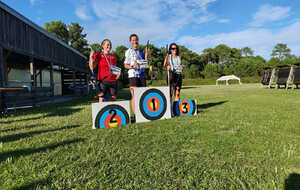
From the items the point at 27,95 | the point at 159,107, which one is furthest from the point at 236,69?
the point at 159,107

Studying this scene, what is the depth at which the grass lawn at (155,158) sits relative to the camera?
8.70 ft

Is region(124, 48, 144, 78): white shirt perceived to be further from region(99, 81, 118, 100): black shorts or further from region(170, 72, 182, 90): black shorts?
region(170, 72, 182, 90): black shorts

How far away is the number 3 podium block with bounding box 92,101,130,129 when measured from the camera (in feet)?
18.1

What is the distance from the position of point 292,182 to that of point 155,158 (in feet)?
4.29

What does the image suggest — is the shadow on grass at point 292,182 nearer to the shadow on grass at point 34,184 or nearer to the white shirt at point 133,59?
the shadow on grass at point 34,184

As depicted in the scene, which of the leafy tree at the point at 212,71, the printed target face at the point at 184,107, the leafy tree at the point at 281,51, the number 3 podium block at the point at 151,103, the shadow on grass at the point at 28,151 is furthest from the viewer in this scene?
the leafy tree at the point at 281,51

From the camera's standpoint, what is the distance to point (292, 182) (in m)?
2.62

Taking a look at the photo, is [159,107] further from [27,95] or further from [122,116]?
[27,95]

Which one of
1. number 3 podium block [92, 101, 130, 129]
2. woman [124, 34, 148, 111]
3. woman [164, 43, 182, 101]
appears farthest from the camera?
woman [164, 43, 182, 101]

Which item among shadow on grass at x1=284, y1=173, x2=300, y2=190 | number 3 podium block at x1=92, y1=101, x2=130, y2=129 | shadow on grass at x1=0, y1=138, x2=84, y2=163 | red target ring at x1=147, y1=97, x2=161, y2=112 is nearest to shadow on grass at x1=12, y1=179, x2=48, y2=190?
shadow on grass at x1=0, y1=138, x2=84, y2=163

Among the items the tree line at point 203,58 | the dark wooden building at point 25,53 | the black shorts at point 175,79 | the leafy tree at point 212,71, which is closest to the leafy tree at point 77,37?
the tree line at point 203,58

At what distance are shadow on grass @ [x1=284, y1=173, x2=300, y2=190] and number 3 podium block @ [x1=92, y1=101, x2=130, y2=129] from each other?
3394mm

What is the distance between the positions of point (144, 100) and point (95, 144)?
7.56 feet

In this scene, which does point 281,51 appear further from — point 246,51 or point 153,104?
point 153,104
